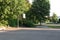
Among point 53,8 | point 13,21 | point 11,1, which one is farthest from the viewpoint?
point 53,8

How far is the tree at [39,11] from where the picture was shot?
65500 millimetres

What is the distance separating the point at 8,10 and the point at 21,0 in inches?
131

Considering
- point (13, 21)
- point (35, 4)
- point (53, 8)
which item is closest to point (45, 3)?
point (35, 4)

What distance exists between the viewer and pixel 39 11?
2581 inches

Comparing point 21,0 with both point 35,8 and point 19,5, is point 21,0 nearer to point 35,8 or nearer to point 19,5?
point 19,5

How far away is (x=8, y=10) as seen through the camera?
1684 inches

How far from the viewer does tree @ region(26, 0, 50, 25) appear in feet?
215
